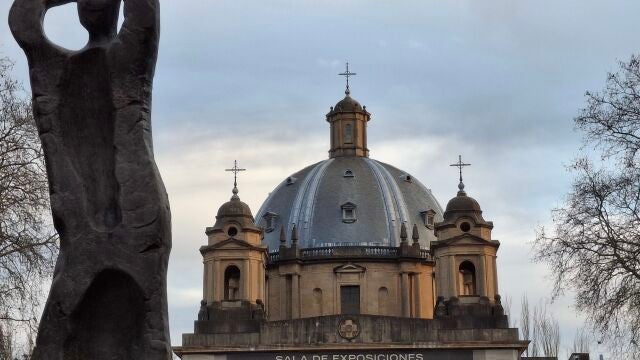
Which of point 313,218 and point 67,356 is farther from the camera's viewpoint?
point 313,218

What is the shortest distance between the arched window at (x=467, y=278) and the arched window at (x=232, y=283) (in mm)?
10234

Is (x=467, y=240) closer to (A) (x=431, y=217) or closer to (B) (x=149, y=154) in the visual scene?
(A) (x=431, y=217)

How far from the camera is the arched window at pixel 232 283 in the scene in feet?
172

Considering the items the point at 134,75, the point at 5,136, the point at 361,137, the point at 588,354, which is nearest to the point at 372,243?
the point at 361,137

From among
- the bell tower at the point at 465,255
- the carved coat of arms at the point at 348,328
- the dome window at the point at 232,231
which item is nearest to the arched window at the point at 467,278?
the bell tower at the point at 465,255

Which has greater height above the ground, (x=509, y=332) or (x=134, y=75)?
(x=509, y=332)

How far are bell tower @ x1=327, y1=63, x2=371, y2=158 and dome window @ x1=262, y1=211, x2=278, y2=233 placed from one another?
6426 mm

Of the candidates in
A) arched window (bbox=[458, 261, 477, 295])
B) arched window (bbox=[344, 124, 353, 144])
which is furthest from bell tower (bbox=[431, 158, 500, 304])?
arched window (bbox=[344, 124, 353, 144])

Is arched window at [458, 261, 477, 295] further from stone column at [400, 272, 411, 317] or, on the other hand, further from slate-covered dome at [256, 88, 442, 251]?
slate-covered dome at [256, 88, 442, 251]

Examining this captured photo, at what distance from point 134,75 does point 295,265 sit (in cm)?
5197

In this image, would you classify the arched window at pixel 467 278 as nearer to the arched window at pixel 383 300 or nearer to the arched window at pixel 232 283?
the arched window at pixel 383 300

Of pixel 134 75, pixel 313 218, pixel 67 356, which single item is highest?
pixel 313 218

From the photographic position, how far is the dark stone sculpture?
26.7 ft

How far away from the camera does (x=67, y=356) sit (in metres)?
8.10
